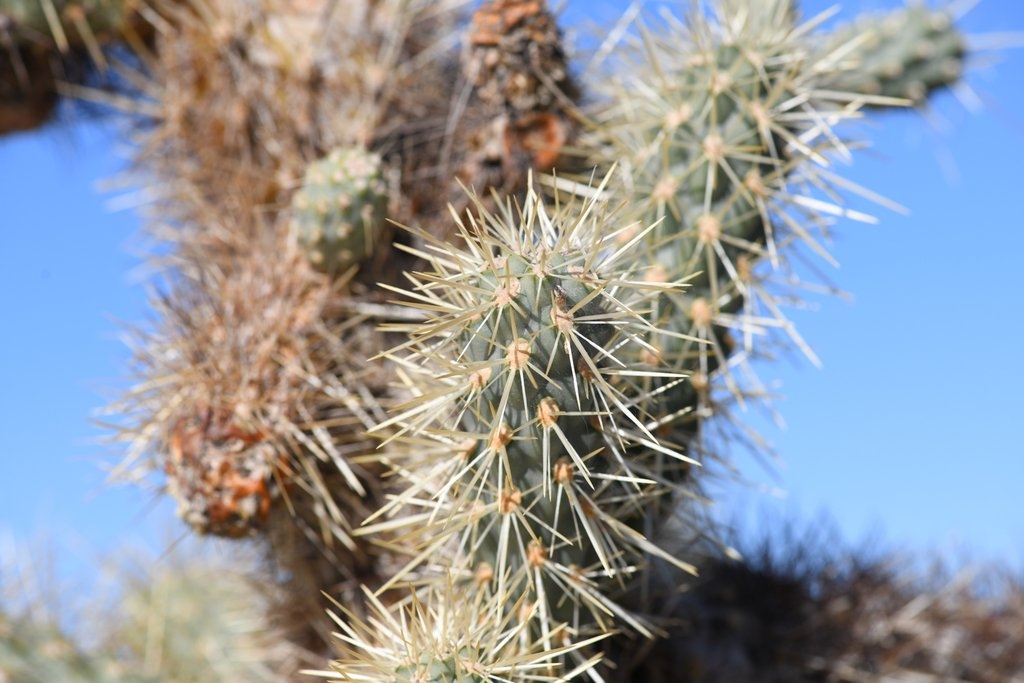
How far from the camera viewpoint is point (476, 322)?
1374mm

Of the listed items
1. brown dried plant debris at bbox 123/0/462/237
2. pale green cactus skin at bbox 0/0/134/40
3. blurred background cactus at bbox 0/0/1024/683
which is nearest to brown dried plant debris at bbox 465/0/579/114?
blurred background cactus at bbox 0/0/1024/683

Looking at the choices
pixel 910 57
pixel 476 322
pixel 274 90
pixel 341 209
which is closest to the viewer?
pixel 476 322

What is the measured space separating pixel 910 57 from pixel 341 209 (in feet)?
6.14

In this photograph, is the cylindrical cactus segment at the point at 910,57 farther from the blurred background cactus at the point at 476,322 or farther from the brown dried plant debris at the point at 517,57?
the brown dried plant debris at the point at 517,57

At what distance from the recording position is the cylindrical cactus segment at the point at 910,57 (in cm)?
304

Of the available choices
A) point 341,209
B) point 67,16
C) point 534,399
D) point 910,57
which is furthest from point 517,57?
point 910,57

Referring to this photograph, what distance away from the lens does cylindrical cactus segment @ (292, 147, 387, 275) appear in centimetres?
206

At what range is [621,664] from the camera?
6.89ft

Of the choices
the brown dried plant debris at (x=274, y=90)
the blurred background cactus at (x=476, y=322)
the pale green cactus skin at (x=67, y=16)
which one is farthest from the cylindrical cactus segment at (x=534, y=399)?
the pale green cactus skin at (x=67, y=16)

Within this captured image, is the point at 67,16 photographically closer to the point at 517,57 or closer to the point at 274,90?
the point at 274,90

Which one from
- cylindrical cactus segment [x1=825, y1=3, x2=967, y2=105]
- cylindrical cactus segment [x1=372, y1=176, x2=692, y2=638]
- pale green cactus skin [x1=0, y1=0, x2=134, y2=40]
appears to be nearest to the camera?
cylindrical cactus segment [x1=372, y1=176, x2=692, y2=638]

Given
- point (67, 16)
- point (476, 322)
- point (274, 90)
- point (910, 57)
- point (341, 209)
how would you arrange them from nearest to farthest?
point (476, 322) < point (341, 209) < point (274, 90) < point (67, 16) < point (910, 57)

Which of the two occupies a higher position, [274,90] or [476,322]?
[274,90]

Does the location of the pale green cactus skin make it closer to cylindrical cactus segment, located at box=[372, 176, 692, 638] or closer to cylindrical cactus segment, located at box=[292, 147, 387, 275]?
cylindrical cactus segment, located at box=[292, 147, 387, 275]
